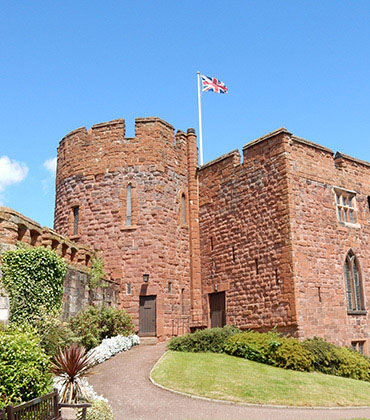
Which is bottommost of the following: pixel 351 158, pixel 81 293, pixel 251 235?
pixel 81 293

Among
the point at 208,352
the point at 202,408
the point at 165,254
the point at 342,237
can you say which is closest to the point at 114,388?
the point at 202,408

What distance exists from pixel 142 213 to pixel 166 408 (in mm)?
10827

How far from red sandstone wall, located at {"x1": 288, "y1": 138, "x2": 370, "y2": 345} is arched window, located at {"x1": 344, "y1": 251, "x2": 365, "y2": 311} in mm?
265

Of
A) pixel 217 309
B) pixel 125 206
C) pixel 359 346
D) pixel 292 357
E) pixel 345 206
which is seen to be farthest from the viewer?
pixel 125 206

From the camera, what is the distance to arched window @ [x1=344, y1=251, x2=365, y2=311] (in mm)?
18688

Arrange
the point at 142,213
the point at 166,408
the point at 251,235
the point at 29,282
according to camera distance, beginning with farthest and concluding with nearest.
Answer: the point at 142,213 → the point at 251,235 → the point at 29,282 → the point at 166,408

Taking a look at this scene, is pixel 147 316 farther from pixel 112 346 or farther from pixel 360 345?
pixel 360 345

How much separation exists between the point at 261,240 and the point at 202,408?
878cm

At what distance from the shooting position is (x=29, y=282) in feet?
43.0

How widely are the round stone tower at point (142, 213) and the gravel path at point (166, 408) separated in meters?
6.42

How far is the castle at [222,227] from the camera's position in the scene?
17.5 meters

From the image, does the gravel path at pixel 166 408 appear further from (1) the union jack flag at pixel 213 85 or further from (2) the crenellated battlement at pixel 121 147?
(1) the union jack flag at pixel 213 85

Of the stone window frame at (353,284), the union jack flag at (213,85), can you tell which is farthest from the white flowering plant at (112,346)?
the union jack flag at (213,85)

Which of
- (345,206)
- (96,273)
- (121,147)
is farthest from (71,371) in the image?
(345,206)
